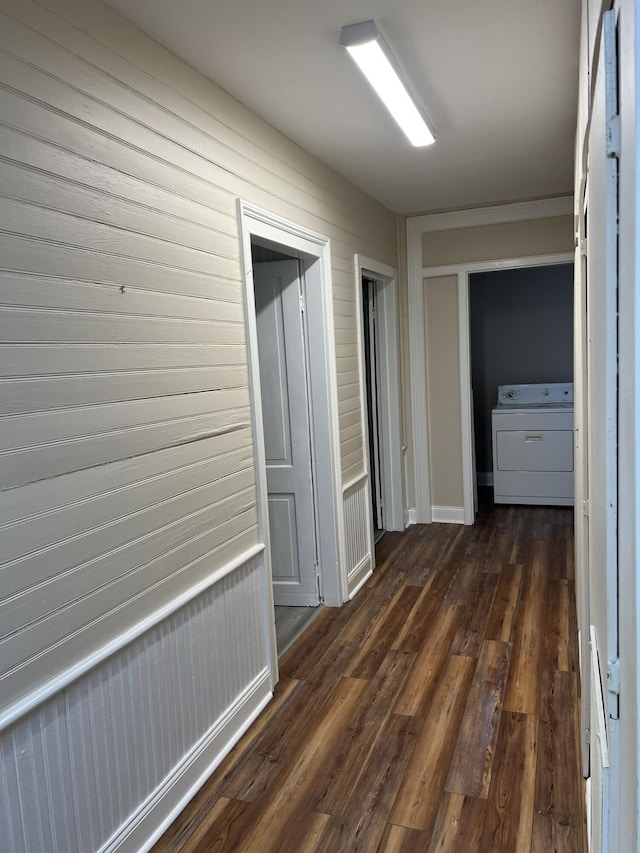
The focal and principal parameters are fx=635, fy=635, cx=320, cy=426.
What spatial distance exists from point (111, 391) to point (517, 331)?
5417 mm

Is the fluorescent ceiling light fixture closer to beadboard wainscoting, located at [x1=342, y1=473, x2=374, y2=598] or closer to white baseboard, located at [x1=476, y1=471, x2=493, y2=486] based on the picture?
beadboard wainscoting, located at [x1=342, y1=473, x2=374, y2=598]

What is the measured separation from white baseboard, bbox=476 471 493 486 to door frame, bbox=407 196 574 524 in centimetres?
133

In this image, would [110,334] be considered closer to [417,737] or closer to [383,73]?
[383,73]

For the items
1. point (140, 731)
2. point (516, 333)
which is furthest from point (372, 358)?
point (140, 731)

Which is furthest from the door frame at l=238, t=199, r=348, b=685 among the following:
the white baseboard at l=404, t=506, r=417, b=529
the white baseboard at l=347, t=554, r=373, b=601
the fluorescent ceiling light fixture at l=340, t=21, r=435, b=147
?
the white baseboard at l=404, t=506, r=417, b=529

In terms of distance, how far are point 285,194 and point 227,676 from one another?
224cm

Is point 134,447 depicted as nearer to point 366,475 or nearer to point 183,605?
point 183,605

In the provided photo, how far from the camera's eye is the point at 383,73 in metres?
2.40

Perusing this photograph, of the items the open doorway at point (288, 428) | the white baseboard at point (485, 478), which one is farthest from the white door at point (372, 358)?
the white baseboard at point (485, 478)

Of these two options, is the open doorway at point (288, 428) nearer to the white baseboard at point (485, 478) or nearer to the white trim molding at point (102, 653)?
the white trim molding at point (102, 653)

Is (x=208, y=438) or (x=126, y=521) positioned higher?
(x=208, y=438)

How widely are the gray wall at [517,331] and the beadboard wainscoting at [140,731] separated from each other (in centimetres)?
452

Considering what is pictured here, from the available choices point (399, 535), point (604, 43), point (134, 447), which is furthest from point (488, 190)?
point (604, 43)

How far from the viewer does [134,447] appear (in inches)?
78.2
